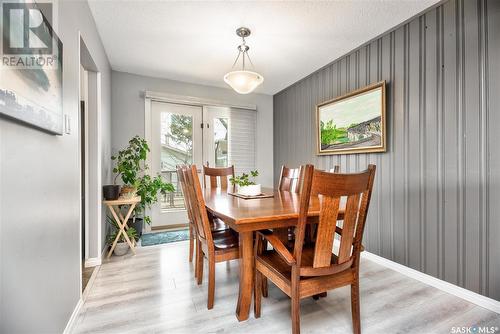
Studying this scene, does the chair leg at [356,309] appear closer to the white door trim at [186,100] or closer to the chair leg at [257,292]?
the chair leg at [257,292]

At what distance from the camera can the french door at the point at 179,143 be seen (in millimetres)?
3678

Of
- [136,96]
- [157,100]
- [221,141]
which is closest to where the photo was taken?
[136,96]

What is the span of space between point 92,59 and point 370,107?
2860 mm

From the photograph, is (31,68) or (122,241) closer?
(31,68)

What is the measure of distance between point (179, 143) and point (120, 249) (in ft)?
5.93

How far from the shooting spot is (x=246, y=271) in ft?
4.86

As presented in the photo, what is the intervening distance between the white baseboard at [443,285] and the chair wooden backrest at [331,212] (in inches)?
48.9

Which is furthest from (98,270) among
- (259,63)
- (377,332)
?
(259,63)

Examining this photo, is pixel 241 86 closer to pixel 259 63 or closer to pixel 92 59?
pixel 259 63

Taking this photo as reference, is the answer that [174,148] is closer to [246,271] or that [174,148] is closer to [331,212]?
[246,271]

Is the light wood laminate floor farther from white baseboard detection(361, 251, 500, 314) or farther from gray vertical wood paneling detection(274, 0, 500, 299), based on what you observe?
gray vertical wood paneling detection(274, 0, 500, 299)

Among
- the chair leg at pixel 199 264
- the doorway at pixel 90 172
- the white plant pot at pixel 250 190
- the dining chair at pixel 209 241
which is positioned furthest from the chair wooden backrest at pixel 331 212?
the doorway at pixel 90 172

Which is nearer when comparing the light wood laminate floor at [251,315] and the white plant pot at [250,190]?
the light wood laminate floor at [251,315]

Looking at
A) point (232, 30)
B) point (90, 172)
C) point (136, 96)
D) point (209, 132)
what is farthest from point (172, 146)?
point (232, 30)
